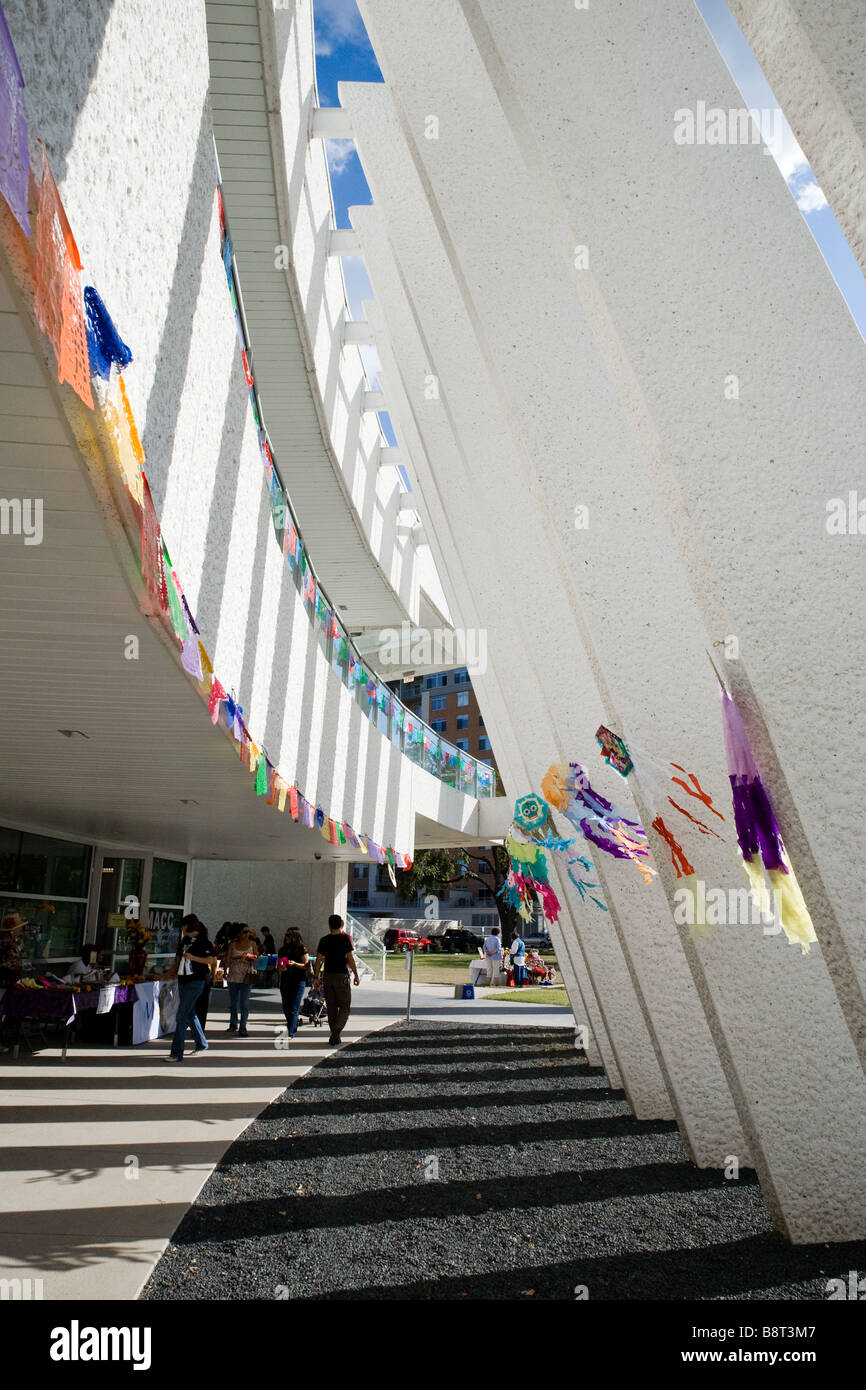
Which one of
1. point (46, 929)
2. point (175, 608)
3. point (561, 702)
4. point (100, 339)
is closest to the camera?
point (100, 339)

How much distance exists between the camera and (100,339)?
3.19 metres

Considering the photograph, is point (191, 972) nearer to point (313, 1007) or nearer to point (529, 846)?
point (529, 846)

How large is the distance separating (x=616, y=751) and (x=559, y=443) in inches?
85.3

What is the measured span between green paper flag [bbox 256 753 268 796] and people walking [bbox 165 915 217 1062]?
3.54m

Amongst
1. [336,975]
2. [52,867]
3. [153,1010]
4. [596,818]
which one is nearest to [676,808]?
[596,818]

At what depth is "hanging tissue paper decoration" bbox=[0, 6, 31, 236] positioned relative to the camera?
7.19ft

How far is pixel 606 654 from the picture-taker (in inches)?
246

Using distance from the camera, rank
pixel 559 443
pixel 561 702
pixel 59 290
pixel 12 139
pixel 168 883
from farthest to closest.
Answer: pixel 168 883, pixel 561 702, pixel 559 443, pixel 59 290, pixel 12 139

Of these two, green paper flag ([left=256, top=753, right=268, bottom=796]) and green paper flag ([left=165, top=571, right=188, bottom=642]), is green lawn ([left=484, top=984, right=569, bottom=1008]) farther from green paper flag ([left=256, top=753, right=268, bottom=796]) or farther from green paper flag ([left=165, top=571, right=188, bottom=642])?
green paper flag ([left=165, top=571, right=188, bottom=642])

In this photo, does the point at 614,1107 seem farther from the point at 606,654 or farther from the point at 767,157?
the point at 767,157

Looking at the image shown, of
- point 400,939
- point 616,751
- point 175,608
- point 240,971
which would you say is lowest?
point 240,971

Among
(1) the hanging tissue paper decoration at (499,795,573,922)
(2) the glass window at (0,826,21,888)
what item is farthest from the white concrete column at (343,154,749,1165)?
(2) the glass window at (0,826,21,888)

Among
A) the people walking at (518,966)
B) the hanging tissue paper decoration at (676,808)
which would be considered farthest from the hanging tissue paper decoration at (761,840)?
the people walking at (518,966)
